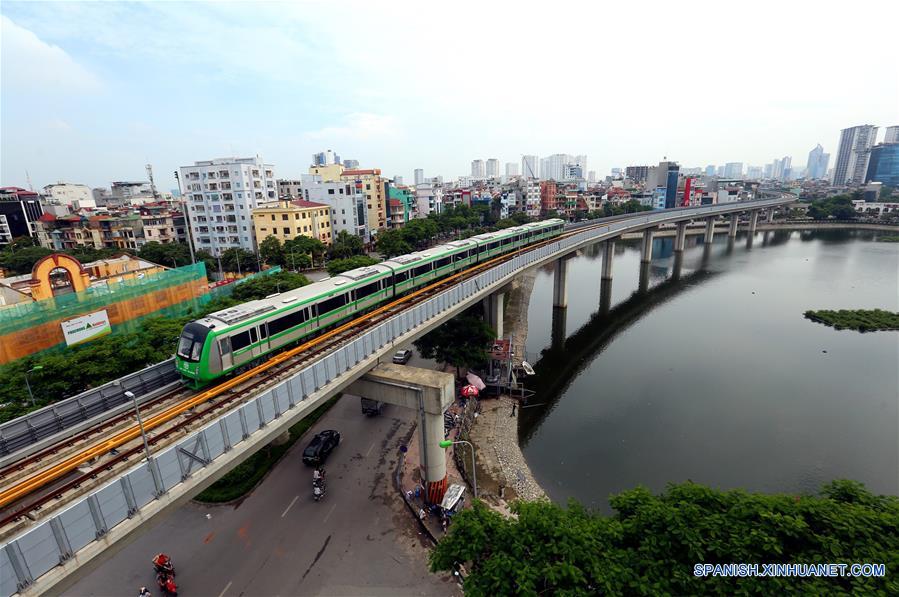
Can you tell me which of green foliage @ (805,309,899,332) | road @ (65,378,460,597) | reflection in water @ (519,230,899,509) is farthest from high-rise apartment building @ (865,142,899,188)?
road @ (65,378,460,597)

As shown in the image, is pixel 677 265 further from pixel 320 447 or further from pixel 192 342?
pixel 192 342

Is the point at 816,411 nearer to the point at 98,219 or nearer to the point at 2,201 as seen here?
the point at 98,219

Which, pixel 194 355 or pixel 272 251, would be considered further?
pixel 272 251

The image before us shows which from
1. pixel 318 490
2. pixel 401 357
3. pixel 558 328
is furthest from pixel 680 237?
pixel 318 490

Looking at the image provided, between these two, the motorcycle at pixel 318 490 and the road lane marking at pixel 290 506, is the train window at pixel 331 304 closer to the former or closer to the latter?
the motorcycle at pixel 318 490

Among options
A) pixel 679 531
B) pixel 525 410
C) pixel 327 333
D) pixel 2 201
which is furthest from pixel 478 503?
pixel 2 201

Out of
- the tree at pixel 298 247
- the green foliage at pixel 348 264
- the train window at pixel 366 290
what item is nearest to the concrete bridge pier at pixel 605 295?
the green foliage at pixel 348 264
